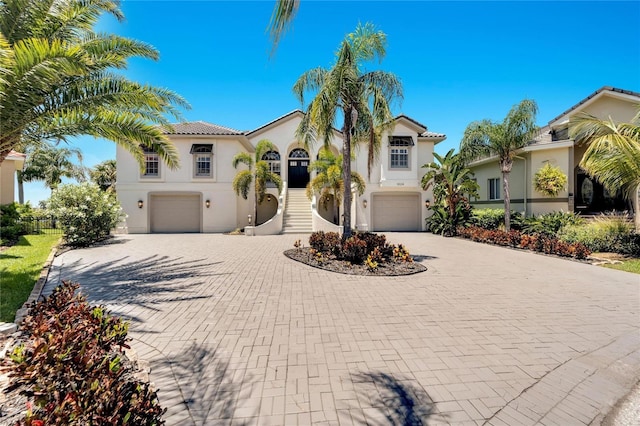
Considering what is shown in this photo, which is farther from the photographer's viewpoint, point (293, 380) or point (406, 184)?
point (406, 184)

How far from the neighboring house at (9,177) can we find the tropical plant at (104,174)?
1653 centimetres

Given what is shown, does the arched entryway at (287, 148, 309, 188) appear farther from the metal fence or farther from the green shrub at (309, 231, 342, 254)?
the metal fence

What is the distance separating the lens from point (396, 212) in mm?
22297

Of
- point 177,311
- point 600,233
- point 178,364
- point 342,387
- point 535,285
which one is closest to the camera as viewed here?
point 342,387

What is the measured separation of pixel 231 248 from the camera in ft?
43.4

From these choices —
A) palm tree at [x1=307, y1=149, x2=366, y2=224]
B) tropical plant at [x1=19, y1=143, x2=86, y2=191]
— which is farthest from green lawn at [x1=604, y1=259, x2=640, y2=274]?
tropical plant at [x1=19, y1=143, x2=86, y2=191]

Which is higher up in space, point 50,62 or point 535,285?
point 50,62

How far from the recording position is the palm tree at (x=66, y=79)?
5.11 metres

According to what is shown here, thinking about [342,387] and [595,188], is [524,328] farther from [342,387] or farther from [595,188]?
[595,188]

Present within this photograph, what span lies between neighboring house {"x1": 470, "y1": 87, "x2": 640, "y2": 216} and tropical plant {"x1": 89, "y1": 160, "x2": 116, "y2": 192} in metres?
40.5

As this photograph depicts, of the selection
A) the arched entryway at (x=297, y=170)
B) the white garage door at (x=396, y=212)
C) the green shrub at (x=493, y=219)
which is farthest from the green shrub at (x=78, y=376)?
the arched entryway at (x=297, y=170)

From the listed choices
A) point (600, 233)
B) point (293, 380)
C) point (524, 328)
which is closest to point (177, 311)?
point (293, 380)

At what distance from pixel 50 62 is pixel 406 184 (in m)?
19.5

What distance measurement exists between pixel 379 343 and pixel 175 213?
20165 millimetres
